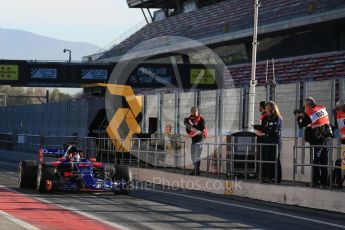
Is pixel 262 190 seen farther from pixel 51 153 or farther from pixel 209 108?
pixel 209 108

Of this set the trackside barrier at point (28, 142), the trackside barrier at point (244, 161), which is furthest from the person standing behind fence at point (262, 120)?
the trackside barrier at point (28, 142)

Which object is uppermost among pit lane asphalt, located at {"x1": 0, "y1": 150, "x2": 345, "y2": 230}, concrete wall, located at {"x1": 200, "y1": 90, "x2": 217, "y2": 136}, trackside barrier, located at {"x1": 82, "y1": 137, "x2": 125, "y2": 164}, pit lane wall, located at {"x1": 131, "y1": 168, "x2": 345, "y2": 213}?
concrete wall, located at {"x1": 200, "y1": 90, "x2": 217, "y2": 136}

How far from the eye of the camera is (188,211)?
1196 centimetres

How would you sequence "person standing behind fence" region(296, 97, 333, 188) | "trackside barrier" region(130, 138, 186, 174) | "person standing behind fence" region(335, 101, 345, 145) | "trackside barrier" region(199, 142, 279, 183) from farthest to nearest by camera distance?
"trackside barrier" region(130, 138, 186, 174) → "trackside barrier" region(199, 142, 279, 183) → "person standing behind fence" region(296, 97, 333, 188) → "person standing behind fence" region(335, 101, 345, 145)

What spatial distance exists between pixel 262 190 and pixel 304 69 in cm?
2035

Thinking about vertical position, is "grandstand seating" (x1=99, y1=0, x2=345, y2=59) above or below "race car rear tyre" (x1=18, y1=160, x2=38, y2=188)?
above

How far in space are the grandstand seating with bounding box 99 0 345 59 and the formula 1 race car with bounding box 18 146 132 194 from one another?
72.7ft

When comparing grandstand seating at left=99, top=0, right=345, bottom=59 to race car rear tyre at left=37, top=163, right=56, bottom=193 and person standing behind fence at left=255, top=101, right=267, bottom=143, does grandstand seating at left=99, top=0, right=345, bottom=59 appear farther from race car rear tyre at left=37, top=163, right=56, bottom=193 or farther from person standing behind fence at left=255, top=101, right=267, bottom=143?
race car rear tyre at left=37, top=163, right=56, bottom=193

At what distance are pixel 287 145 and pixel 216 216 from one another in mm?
5980

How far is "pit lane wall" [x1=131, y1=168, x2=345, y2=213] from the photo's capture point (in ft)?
41.1

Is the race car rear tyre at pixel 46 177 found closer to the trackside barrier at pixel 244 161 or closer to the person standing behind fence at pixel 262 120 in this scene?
the trackside barrier at pixel 244 161

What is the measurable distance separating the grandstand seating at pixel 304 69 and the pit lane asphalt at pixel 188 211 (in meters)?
17.1

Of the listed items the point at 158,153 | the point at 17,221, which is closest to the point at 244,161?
the point at 158,153

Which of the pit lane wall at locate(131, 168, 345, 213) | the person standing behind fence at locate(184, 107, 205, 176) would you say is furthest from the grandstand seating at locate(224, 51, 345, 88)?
the pit lane wall at locate(131, 168, 345, 213)
